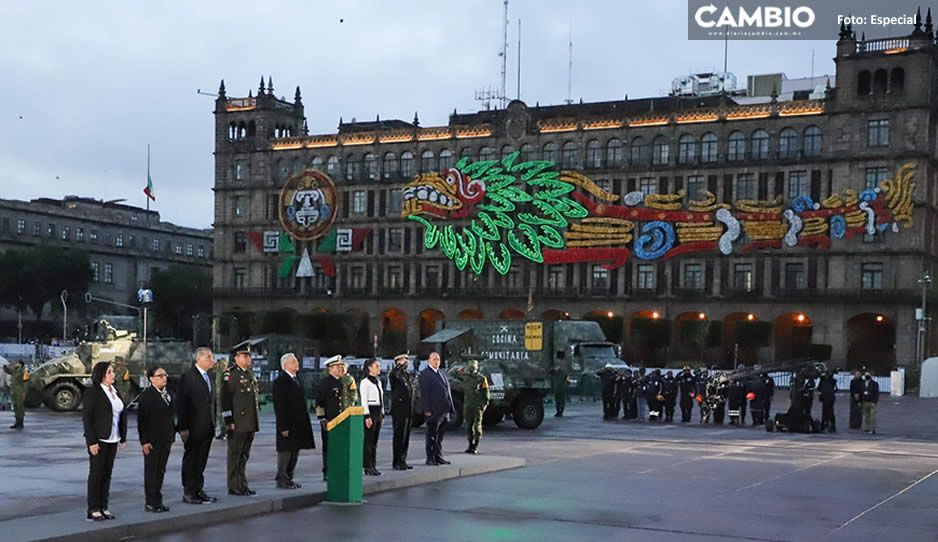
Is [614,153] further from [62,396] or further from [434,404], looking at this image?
[434,404]

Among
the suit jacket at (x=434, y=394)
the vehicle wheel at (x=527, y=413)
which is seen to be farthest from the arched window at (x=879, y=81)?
the suit jacket at (x=434, y=394)

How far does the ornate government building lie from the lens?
7712 centimetres

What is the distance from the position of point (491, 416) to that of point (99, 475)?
1935 centimetres

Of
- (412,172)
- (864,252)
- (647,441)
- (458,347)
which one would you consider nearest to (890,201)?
(864,252)

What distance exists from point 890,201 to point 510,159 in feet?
86.6

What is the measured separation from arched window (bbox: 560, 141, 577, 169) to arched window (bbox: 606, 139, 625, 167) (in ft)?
7.97

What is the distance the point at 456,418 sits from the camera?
3105cm

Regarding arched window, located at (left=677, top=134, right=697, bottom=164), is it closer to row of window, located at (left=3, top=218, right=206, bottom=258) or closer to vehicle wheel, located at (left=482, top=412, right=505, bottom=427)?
vehicle wheel, located at (left=482, top=412, right=505, bottom=427)

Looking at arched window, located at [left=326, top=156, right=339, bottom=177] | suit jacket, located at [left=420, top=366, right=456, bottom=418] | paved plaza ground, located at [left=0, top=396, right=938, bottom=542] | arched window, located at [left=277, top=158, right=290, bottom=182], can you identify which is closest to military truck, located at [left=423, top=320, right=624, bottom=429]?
paved plaza ground, located at [left=0, top=396, right=938, bottom=542]

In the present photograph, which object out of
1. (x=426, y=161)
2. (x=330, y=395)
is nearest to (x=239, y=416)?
(x=330, y=395)

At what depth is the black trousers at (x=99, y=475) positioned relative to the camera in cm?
1405

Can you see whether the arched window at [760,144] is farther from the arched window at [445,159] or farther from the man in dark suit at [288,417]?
the man in dark suit at [288,417]

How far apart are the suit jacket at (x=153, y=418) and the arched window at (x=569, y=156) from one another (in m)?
74.0

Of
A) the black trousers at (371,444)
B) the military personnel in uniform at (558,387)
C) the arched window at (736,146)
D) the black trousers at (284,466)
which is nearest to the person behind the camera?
the black trousers at (284,466)
